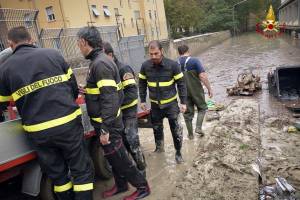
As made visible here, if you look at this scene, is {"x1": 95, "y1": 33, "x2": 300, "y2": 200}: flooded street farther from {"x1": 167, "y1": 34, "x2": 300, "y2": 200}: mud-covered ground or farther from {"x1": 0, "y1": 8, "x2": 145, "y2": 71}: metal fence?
{"x1": 0, "y1": 8, "x2": 145, "y2": 71}: metal fence

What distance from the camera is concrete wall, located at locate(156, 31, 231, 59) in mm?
26013

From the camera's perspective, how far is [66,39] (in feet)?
35.6

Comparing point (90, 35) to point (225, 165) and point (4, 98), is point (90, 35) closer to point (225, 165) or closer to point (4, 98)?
point (4, 98)

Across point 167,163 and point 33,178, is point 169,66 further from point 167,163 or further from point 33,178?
point 33,178

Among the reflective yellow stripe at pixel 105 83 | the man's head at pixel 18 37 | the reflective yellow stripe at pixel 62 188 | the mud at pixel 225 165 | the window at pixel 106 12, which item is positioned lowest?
the mud at pixel 225 165

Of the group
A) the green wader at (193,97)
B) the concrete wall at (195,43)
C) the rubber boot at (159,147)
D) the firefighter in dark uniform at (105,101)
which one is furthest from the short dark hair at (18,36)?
the concrete wall at (195,43)

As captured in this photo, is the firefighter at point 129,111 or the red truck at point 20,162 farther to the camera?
the firefighter at point 129,111

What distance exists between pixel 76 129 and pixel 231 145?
3.27 meters

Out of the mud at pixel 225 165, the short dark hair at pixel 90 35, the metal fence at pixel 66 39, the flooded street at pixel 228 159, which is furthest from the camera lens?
the metal fence at pixel 66 39

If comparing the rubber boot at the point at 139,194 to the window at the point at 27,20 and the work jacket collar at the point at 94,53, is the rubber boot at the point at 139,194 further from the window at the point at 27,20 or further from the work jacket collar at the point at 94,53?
the window at the point at 27,20

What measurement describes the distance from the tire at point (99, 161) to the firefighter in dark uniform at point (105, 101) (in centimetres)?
75

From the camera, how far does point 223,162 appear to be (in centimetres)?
545

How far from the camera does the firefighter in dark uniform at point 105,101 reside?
4.04 m

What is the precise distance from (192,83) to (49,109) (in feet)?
12.5
